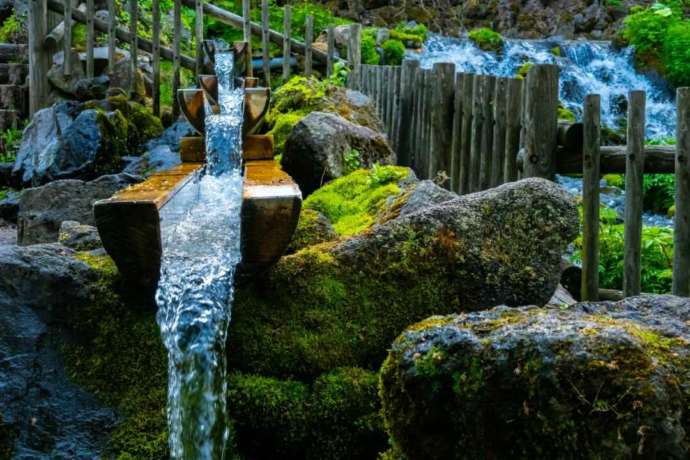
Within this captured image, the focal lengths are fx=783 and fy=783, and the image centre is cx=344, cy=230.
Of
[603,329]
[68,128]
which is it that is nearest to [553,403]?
[603,329]

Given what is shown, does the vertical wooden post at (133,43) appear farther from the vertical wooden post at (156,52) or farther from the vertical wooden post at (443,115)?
the vertical wooden post at (443,115)

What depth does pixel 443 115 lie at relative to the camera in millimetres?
6941

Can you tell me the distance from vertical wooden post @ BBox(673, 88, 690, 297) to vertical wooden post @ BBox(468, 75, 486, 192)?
72.1 inches

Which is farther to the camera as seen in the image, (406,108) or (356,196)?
(406,108)

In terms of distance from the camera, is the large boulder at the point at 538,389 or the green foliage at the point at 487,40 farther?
the green foliage at the point at 487,40

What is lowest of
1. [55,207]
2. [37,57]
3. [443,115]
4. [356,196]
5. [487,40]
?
[55,207]

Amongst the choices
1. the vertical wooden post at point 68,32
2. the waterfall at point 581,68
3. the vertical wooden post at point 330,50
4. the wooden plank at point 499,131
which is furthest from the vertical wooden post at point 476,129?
the waterfall at point 581,68

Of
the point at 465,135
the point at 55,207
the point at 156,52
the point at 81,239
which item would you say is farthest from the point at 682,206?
the point at 156,52

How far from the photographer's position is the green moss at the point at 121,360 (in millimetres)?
3035

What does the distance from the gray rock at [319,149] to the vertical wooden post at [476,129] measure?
36.4 inches

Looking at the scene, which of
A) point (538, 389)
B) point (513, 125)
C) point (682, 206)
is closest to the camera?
point (538, 389)

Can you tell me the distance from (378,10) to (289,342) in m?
18.9

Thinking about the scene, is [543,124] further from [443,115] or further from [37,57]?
[37,57]

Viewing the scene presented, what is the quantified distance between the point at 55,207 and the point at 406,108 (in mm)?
3854
